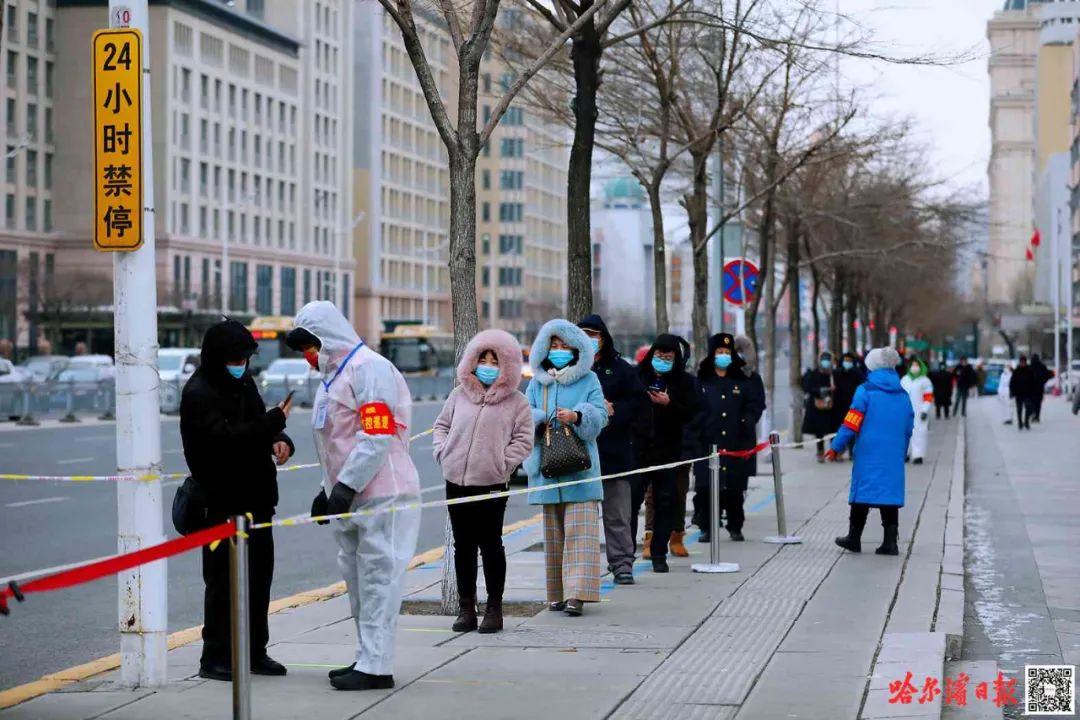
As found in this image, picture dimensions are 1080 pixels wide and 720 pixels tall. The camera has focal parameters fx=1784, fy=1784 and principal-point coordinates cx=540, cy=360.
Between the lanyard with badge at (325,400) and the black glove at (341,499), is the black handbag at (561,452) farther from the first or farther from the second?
the black glove at (341,499)

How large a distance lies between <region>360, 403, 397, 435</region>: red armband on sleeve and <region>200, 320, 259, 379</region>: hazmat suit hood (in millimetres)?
645

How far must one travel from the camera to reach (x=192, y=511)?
8.53 metres

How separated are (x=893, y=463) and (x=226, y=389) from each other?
8034 mm

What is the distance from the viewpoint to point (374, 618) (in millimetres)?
8320

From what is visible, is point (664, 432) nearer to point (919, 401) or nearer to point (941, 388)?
point (919, 401)

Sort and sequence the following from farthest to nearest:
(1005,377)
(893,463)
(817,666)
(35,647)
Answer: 1. (1005,377)
2. (893,463)
3. (35,647)
4. (817,666)

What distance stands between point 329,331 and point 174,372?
44.5m

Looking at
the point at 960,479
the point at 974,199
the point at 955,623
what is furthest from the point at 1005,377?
the point at 955,623

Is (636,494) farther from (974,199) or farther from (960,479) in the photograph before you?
(974,199)

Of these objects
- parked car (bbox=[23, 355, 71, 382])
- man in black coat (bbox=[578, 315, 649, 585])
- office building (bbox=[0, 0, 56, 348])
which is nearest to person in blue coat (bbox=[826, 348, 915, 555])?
man in black coat (bbox=[578, 315, 649, 585])

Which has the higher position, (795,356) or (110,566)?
(795,356)

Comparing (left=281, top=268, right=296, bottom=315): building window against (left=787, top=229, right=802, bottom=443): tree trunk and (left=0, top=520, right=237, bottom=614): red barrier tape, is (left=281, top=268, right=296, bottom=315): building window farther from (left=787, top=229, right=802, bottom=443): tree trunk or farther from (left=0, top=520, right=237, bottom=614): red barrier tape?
(left=0, top=520, right=237, bottom=614): red barrier tape

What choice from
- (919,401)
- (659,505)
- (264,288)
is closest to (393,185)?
(264,288)

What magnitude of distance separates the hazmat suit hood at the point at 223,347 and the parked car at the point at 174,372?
39.2 m
